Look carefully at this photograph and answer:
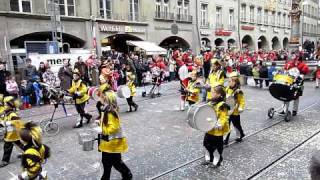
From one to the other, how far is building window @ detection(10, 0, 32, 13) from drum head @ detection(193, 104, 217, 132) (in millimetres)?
16753

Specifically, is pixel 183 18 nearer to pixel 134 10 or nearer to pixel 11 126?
pixel 134 10

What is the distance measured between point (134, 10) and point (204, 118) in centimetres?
2146

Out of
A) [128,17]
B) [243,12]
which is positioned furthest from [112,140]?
[243,12]

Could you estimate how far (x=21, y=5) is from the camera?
62.3ft

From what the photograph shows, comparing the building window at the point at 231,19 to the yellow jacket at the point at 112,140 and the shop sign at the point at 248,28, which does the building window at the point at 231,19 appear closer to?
the shop sign at the point at 248,28

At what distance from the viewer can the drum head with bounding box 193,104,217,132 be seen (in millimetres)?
5539

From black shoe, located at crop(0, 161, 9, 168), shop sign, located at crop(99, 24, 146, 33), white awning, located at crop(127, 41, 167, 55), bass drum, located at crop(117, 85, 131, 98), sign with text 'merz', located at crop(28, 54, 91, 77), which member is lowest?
black shoe, located at crop(0, 161, 9, 168)

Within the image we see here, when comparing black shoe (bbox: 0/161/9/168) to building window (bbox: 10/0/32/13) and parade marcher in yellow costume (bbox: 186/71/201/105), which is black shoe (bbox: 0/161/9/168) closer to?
parade marcher in yellow costume (bbox: 186/71/201/105)

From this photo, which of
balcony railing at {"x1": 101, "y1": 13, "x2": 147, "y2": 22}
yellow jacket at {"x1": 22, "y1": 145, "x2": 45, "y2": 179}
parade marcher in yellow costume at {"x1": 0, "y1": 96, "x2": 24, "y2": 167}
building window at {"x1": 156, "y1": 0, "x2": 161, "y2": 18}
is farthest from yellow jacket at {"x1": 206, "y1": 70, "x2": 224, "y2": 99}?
building window at {"x1": 156, "y1": 0, "x2": 161, "y2": 18}

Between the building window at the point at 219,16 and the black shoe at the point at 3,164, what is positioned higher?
the building window at the point at 219,16

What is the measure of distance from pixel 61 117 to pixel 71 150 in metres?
3.85

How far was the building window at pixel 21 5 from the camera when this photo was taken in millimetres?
18672

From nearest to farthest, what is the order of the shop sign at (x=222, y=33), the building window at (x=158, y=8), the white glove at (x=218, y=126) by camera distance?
the white glove at (x=218, y=126), the building window at (x=158, y=8), the shop sign at (x=222, y=33)

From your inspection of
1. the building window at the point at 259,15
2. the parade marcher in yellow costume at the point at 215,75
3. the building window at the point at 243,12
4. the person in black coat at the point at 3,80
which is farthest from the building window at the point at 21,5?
the building window at the point at 259,15
